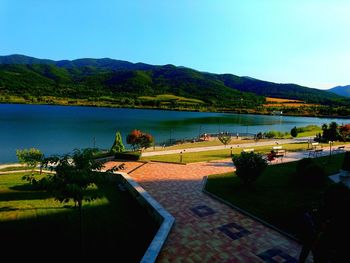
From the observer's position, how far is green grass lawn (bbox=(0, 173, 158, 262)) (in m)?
7.52

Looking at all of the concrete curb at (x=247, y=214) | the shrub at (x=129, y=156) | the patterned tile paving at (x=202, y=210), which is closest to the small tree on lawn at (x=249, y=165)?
the concrete curb at (x=247, y=214)

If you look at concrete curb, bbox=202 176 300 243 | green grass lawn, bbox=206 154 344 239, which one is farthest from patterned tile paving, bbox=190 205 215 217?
green grass lawn, bbox=206 154 344 239

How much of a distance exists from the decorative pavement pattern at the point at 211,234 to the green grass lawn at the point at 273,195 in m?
0.56

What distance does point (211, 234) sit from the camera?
8289mm

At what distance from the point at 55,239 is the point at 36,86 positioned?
173250 millimetres

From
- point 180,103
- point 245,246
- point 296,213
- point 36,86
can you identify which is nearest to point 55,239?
point 245,246

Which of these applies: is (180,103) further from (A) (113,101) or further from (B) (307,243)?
(B) (307,243)

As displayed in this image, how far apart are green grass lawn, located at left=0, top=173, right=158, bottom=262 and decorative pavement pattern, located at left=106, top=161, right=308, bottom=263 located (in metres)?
0.98

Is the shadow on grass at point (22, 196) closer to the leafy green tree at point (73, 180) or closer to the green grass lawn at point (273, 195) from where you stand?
the leafy green tree at point (73, 180)

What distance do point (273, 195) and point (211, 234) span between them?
15.9ft

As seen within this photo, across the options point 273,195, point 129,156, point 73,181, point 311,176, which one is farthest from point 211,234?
point 129,156

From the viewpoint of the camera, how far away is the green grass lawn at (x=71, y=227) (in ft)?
24.7

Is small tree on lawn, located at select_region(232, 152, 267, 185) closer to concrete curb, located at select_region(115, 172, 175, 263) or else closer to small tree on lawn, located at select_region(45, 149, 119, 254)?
concrete curb, located at select_region(115, 172, 175, 263)

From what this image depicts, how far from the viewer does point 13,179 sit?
14.2 metres
